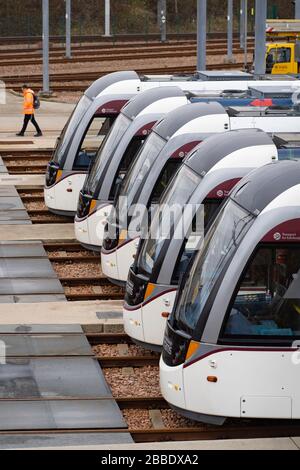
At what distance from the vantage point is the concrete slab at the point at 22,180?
3010 cm

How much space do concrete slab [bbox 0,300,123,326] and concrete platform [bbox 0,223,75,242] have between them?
4.94m

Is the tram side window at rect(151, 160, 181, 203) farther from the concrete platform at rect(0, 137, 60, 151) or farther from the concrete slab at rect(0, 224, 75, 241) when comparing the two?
the concrete platform at rect(0, 137, 60, 151)

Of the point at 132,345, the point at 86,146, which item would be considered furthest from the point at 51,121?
the point at 132,345

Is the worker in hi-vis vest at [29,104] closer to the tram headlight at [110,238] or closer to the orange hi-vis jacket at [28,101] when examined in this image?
the orange hi-vis jacket at [28,101]

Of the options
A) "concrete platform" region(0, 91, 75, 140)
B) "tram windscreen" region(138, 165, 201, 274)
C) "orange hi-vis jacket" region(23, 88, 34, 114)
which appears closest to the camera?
"tram windscreen" region(138, 165, 201, 274)

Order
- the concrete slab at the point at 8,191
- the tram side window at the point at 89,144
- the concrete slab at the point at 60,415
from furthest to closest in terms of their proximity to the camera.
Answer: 1. the concrete slab at the point at 8,191
2. the tram side window at the point at 89,144
3. the concrete slab at the point at 60,415

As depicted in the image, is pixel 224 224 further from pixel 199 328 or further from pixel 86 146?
pixel 86 146

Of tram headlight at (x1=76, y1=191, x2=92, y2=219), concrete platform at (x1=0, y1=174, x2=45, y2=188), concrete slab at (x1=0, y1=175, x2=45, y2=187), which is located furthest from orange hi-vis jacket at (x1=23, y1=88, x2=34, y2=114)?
tram headlight at (x1=76, y1=191, x2=92, y2=219)

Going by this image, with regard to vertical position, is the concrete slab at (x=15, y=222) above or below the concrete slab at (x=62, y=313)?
below

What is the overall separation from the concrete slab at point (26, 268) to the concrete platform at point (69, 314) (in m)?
2.10

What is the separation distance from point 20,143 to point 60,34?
118 ft

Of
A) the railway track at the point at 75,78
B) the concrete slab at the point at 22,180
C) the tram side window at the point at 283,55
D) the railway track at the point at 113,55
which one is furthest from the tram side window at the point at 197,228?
the railway track at the point at 113,55

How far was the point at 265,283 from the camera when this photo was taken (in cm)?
1323

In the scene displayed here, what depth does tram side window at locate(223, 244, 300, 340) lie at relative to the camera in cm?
1317
